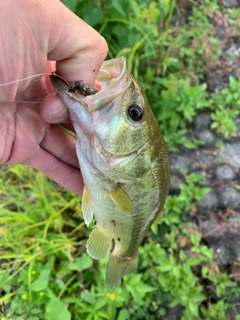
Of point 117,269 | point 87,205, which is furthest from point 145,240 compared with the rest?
point 87,205

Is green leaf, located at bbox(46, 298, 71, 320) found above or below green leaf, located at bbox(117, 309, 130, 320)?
above

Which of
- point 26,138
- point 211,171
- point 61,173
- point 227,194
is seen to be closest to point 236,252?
point 227,194

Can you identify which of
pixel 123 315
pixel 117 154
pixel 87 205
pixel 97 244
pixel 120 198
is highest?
pixel 117 154

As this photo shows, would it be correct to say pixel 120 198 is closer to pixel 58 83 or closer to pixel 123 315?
pixel 58 83

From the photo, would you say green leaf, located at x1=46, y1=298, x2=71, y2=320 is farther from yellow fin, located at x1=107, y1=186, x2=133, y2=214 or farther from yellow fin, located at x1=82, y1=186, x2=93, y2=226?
yellow fin, located at x1=107, y1=186, x2=133, y2=214

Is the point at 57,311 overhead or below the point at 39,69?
below

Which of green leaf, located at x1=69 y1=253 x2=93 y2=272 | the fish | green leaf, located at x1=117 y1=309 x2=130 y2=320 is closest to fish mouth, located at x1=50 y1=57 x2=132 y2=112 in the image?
the fish

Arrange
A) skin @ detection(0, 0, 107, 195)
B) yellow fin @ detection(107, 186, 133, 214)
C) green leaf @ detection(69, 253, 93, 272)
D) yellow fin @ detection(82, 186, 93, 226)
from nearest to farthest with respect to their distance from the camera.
A: 1. skin @ detection(0, 0, 107, 195)
2. yellow fin @ detection(107, 186, 133, 214)
3. yellow fin @ detection(82, 186, 93, 226)
4. green leaf @ detection(69, 253, 93, 272)

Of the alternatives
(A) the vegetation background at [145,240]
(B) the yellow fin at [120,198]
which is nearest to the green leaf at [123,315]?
(A) the vegetation background at [145,240]
